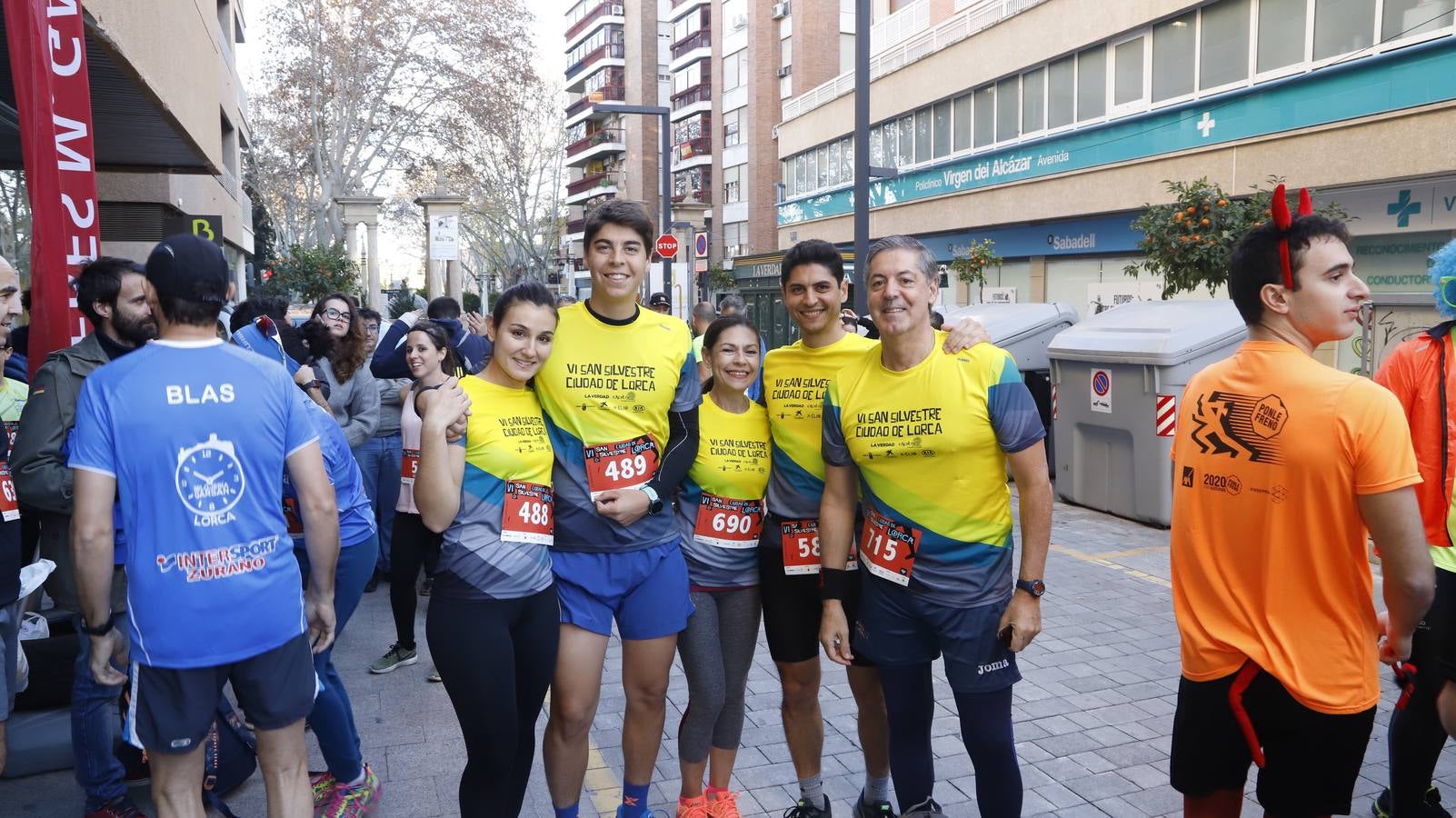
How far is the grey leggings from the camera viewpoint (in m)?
3.46

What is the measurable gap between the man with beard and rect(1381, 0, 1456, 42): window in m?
16.8

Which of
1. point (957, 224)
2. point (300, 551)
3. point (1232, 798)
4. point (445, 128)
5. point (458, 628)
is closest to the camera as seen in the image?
point (1232, 798)

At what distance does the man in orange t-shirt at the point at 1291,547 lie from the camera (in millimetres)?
2422

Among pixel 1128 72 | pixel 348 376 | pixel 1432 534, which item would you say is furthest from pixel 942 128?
pixel 1432 534

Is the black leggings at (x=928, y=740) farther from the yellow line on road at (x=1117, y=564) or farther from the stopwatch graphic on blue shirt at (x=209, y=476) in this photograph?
the yellow line on road at (x=1117, y=564)

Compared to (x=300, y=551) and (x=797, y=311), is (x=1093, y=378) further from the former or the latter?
(x=300, y=551)

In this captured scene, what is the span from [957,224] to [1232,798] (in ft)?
85.3

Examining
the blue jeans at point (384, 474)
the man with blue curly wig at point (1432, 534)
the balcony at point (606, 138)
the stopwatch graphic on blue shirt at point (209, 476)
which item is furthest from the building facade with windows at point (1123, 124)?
the balcony at point (606, 138)

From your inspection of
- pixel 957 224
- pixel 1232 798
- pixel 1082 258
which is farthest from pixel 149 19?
pixel 957 224

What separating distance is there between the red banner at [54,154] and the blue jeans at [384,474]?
8.21 ft

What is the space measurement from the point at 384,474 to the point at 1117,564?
5.26 meters

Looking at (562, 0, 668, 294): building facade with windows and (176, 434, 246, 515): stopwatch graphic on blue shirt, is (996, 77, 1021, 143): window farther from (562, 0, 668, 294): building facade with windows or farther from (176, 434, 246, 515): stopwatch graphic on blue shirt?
(562, 0, 668, 294): building facade with windows

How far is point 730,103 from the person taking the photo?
47.5 m

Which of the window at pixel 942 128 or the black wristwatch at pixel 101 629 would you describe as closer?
the black wristwatch at pixel 101 629
